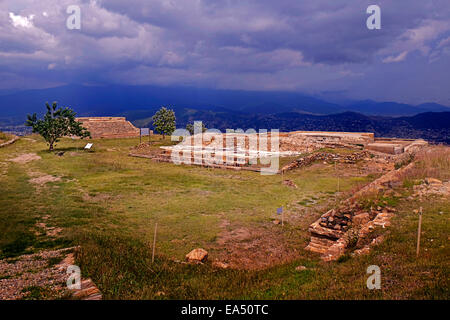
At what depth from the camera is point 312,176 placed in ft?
70.4

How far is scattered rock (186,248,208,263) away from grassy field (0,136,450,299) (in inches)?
11.3

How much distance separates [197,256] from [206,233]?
240cm

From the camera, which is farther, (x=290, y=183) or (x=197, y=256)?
(x=290, y=183)

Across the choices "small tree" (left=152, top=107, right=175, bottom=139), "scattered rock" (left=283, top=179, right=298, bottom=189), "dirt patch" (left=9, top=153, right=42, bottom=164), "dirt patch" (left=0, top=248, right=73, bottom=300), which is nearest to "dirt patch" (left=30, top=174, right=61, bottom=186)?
"dirt patch" (left=9, top=153, right=42, bottom=164)

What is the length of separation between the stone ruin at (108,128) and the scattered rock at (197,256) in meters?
43.5

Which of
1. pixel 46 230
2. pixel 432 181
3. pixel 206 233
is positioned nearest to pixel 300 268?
pixel 206 233

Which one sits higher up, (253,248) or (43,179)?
(43,179)

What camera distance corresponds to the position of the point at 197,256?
845 cm

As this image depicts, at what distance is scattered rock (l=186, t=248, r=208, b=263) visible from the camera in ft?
27.4

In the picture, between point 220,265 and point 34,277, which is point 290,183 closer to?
point 220,265

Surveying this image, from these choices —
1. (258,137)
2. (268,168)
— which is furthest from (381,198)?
(258,137)

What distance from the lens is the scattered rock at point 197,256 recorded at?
27.4 ft

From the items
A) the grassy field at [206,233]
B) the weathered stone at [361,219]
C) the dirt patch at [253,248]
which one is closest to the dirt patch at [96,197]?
the grassy field at [206,233]

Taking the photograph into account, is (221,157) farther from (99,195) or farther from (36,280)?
(36,280)
